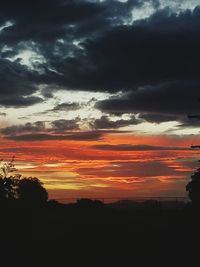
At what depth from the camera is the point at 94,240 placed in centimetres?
5338

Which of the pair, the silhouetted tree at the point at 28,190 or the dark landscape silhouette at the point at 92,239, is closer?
the dark landscape silhouette at the point at 92,239

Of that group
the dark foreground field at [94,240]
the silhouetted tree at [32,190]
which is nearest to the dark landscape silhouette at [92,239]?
the dark foreground field at [94,240]

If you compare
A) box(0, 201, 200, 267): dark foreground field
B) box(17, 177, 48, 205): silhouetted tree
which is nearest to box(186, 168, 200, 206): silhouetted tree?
box(17, 177, 48, 205): silhouetted tree

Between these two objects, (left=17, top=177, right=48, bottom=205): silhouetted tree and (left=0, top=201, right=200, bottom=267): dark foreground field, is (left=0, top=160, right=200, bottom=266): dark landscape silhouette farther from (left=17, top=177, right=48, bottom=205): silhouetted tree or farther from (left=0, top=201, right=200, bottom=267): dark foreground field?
(left=17, top=177, right=48, bottom=205): silhouetted tree

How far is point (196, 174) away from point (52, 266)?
215 ft

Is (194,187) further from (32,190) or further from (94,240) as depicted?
(94,240)

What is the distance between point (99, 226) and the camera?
60625 millimetres

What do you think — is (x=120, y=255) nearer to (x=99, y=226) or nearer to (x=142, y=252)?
(x=142, y=252)

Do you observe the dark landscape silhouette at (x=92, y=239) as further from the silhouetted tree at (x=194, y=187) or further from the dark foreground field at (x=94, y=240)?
the silhouetted tree at (x=194, y=187)

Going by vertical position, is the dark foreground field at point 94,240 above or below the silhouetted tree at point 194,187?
below

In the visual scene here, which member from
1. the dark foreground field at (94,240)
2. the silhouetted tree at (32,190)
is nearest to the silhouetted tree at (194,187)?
the silhouetted tree at (32,190)

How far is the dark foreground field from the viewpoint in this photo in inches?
1762

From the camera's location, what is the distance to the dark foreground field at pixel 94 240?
147 feet

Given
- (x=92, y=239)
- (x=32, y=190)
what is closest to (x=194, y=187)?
(x=32, y=190)
